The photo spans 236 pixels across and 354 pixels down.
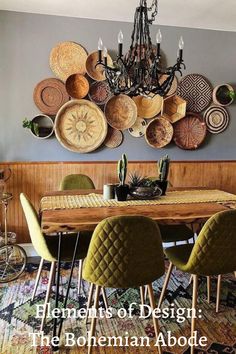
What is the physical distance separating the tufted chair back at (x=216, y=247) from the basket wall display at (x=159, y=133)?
182 cm

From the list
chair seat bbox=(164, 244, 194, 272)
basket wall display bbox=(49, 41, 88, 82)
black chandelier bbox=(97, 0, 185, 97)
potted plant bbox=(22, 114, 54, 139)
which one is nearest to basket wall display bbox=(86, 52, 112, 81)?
basket wall display bbox=(49, 41, 88, 82)

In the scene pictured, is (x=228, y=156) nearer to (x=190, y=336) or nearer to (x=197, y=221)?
(x=197, y=221)

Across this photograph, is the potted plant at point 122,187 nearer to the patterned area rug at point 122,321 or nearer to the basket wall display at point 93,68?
the patterned area rug at point 122,321

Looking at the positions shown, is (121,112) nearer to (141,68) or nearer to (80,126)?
(80,126)

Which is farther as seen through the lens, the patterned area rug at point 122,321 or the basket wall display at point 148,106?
the basket wall display at point 148,106

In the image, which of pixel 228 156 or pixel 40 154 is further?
pixel 228 156

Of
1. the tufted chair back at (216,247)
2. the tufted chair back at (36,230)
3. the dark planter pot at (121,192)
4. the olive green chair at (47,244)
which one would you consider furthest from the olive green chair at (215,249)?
the tufted chair back at (36,230)

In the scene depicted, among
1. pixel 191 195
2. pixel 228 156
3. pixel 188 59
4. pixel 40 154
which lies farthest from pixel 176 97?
pixel 40 154

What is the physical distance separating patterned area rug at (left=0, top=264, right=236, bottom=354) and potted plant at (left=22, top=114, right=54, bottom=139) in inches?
56.3

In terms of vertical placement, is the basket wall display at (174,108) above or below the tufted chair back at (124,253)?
above

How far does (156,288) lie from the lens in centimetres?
264

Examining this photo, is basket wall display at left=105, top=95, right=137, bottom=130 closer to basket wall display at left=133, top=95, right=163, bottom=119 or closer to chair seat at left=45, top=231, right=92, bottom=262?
basket wall display at left=133, top=95, right=163, bottom=119

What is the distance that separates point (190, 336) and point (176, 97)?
7.94 feet

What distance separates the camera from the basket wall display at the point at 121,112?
3.29 m
